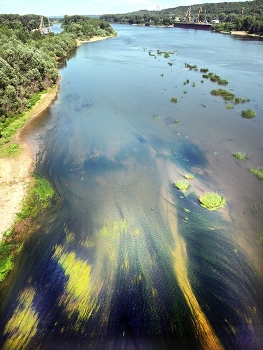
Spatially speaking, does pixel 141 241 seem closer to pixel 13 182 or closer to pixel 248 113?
pixel 13 182

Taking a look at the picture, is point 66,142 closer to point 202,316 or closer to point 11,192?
point 11,192

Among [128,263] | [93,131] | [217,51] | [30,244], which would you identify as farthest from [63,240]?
[217,51]

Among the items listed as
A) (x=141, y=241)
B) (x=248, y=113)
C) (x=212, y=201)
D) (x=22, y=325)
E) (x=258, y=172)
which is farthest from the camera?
(x=248, y=113)

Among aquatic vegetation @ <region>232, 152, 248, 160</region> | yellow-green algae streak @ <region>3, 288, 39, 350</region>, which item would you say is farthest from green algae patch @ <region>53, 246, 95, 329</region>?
aquatic vegetation @ <region>232, 152, 248, 160</region>

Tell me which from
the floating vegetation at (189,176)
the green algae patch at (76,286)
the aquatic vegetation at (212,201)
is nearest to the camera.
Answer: the green algae patch at (76,286)

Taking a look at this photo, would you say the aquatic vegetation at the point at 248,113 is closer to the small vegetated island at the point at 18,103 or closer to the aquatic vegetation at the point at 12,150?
the small vegetated island at the point at 18,103

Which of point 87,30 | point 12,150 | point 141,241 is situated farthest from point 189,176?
point 87,30

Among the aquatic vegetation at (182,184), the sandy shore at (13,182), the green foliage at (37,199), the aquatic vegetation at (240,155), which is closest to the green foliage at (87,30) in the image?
the sandy shore at (13,182)
